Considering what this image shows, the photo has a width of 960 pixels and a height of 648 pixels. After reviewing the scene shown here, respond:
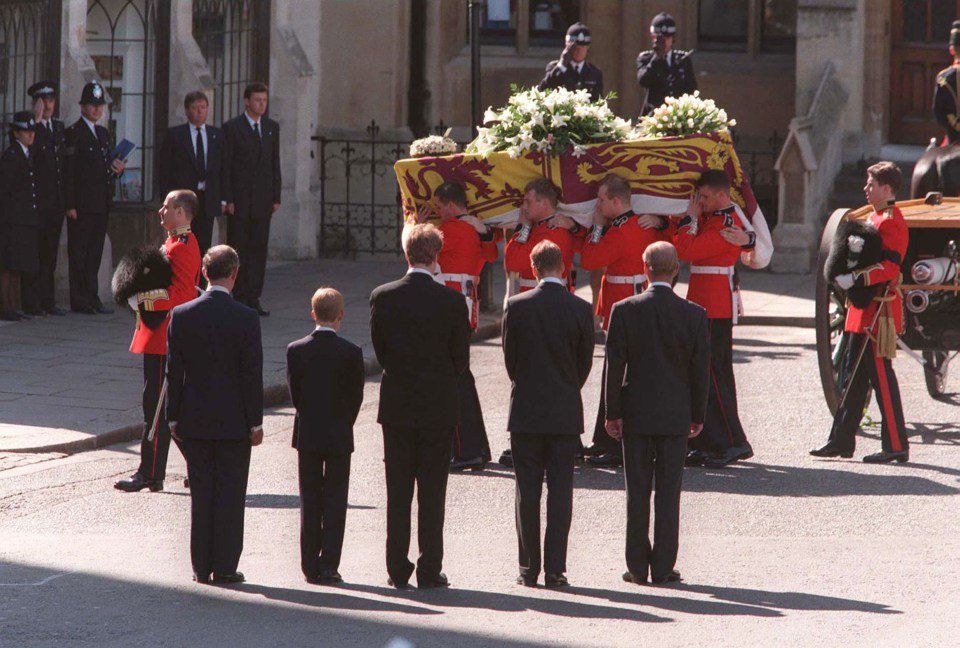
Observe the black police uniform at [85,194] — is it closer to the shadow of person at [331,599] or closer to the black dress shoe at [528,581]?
the shadow of person at [331,599]

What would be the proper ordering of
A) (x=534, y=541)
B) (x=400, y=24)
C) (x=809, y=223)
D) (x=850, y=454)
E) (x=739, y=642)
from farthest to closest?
1. (x=400, y=24)
2. (x=809, y=223)
3. (x=850, y=454)
4. (x=534, y=541)
5. (x=739, y=642)

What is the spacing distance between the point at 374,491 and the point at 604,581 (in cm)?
234

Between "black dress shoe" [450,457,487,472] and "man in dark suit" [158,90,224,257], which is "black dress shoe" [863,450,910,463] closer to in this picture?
"black dress shoe" [450,457,487,472]

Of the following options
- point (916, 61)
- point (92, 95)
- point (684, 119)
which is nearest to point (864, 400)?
point (684, 119)

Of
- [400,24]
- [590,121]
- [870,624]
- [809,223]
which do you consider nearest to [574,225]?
[590,121]

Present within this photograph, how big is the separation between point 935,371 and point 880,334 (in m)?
2.31

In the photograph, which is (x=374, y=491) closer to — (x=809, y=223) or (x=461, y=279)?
(x=461, y=279)

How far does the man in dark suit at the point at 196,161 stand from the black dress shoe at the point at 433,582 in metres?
8.77

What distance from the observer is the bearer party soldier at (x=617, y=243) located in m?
10.7

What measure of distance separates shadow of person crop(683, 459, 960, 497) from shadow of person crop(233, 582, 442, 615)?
9.41 ft

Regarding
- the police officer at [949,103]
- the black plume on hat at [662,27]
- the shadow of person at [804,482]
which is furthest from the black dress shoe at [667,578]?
the black plume on hat at [662,27]

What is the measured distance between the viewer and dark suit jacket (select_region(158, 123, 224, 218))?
1636 centimetres

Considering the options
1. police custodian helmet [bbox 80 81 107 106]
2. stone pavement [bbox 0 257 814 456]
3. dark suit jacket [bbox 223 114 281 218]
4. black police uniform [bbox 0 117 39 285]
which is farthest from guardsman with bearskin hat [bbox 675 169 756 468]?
police custodian helmet [bbox 80 81 107 106]

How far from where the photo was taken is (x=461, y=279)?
11.0 meters
